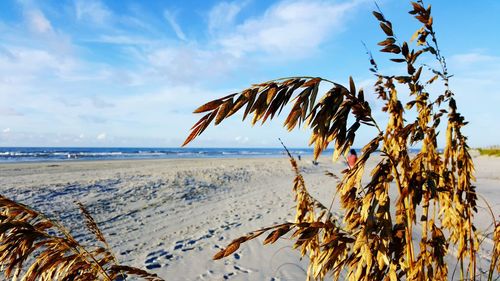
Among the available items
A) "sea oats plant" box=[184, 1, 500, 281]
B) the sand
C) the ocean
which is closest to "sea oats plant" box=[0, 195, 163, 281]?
"sea oats plant" box=[184, 1, 500, 281]

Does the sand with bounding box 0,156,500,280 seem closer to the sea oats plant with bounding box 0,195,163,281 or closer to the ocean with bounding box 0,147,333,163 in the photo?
the sea oats plant with bounding box 0,195,163,281

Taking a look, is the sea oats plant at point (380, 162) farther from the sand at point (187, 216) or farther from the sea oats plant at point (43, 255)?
the sand at point (187, 216)

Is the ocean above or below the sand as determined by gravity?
above

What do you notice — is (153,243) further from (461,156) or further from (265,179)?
(265,179)

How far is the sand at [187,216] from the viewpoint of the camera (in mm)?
5505

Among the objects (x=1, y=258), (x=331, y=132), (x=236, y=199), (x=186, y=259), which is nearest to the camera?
(x=331, y=132)

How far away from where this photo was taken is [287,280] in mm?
4777

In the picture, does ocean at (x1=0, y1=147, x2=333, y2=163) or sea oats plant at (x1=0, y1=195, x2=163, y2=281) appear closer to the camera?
sea oats plant at (x1=0, y1=195, x2=163, y2=281)

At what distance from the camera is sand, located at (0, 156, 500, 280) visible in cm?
550

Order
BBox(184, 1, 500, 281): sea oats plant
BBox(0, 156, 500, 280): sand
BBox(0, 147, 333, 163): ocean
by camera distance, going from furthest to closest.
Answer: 1. BBox(0, 147, 333, 163): ocean
2. BBox(0, 156, 500, 280): sand
3. BBox(184, 1, 500, 281): sea oats plant

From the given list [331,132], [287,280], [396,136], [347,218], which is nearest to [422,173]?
[396,136]

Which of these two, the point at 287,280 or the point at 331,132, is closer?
the point at 331,132

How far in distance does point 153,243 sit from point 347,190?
6.47m

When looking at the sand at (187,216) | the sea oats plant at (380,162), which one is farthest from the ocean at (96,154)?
the sea oats plant at (380,162)
